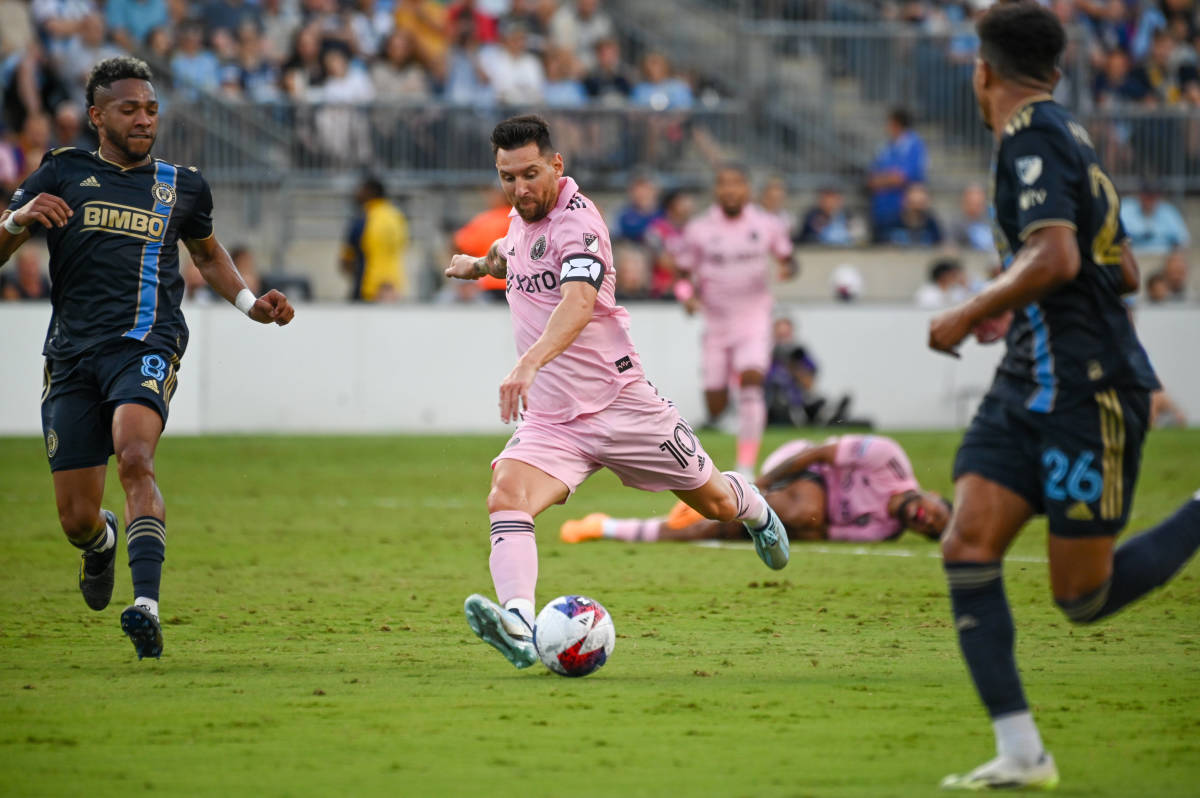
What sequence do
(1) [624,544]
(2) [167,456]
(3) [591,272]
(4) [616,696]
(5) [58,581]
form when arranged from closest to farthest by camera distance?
(4) [616,696] < (3) [591,272] < (5) [58,581] < (1) [624,544] < (2) [167,456]

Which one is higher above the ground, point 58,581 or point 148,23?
point 148,23

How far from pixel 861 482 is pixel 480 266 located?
4.56 m

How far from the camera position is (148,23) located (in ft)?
75.5

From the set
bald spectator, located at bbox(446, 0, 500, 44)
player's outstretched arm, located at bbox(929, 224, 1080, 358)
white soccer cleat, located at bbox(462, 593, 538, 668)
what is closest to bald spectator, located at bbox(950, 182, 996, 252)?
bald spectator, located at bbox(446, 0, 500, 44)

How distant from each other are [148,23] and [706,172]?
324 inches

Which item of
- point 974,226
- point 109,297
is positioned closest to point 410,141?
point 974,226

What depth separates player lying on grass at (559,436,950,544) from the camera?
11.2 metres

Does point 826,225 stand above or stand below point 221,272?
above

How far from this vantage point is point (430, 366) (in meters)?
20.6

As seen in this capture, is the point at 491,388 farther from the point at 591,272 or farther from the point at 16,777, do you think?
the point at 16,777

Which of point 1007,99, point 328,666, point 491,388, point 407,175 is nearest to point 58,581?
point 328,666

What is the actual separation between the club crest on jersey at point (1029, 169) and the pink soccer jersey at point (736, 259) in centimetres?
1093

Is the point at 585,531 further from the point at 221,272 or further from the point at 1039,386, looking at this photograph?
the point at 1039,386

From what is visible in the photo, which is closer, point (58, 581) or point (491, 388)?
point (58, 581)
